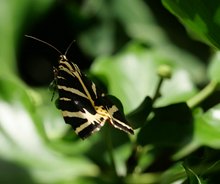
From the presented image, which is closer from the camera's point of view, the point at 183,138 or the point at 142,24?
the point at 183,138

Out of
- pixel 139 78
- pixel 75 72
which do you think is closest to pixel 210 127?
pixel 75 72

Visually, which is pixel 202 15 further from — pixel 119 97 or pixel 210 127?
pixel 119 97

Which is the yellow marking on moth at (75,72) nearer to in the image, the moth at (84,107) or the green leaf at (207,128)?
the moth at (84,107)

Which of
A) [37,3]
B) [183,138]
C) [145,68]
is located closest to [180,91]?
[145,68]

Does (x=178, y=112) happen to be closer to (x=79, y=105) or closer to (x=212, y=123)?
(x=212, y=123)

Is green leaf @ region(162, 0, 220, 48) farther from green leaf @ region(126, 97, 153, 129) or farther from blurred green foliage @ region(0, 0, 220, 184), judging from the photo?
green leaf @ region(126, 97, 153, 129)

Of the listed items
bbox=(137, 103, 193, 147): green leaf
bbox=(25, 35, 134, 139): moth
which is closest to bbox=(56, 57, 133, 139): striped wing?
bbox=(25, 35, 134, 139): moth

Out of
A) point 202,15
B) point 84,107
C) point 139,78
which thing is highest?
point 202,15
